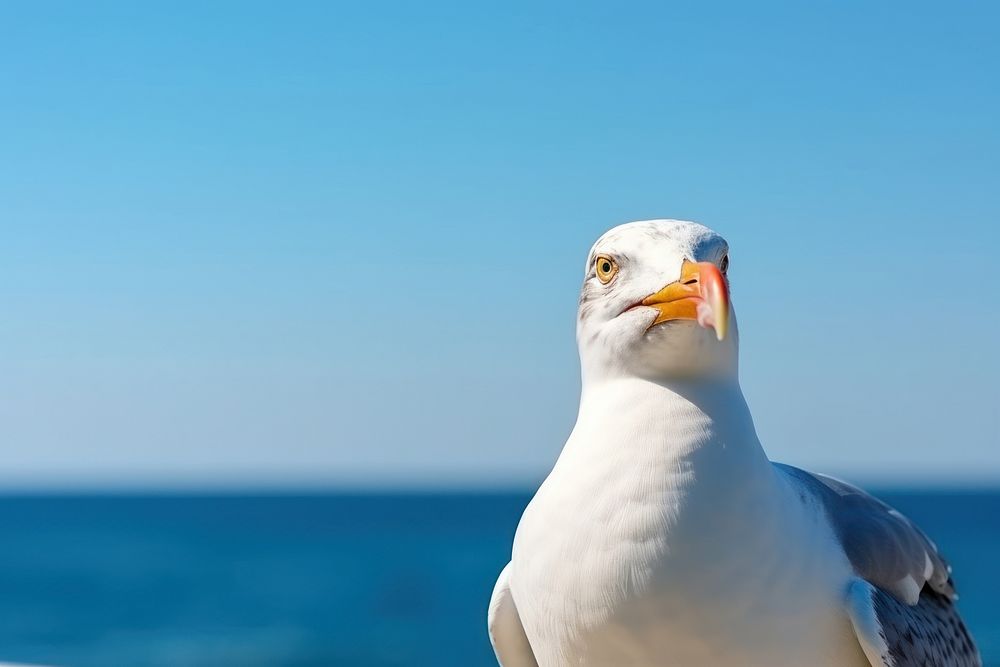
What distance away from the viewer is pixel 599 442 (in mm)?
2535

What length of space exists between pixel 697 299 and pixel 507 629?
1.00m

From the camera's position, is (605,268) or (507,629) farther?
(507,629)

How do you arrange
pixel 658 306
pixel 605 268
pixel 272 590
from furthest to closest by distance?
1. pixel 272 590
2. pixel 605 268
3. pixel 658 306

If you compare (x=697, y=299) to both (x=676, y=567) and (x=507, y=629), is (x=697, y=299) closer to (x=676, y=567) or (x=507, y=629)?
(x=676, y=567)

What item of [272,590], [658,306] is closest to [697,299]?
[658,306]

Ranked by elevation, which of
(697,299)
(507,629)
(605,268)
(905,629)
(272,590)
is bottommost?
(905,629)

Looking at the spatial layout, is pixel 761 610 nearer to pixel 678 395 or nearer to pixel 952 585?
pixel 678 395

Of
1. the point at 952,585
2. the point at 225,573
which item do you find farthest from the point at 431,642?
the point at 952,585

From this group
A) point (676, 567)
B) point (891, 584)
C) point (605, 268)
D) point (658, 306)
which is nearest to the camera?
point (676, 567)

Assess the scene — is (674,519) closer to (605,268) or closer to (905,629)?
(605,268)

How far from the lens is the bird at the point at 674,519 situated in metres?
2.40

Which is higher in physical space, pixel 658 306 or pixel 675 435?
pixel 658 306

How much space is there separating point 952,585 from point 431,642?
25.5m

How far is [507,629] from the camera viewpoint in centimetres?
297
